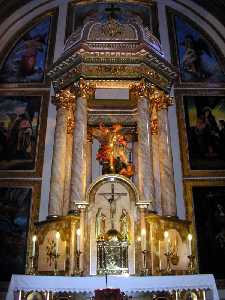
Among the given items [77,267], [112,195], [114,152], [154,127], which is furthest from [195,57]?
[77,267]

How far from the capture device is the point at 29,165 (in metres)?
11.1

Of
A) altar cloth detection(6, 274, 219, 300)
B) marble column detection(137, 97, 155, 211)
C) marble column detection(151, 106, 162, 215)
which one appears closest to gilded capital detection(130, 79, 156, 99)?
marble column detection(137, 97, 155, 211)

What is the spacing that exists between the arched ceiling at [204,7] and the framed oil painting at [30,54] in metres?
0.74

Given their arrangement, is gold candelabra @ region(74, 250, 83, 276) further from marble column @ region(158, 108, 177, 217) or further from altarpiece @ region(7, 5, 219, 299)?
marble column @ region(158, 108, 177, 217)

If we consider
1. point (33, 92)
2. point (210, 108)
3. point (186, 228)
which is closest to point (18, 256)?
point (186, 228)

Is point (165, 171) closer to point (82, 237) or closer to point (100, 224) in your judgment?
point (100, 224)

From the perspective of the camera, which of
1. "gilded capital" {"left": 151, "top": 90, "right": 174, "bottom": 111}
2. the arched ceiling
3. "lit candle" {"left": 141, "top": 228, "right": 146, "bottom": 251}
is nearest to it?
Result: "lit candle" {"left": 141, "top": 228, "right": 146, "bottom": 251}

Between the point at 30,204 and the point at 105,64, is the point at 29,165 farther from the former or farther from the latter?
the point at 105,64

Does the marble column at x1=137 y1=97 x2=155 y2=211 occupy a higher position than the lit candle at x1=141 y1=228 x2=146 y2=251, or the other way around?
the marble column at x1=137 y1=97 x2=155 y2=211

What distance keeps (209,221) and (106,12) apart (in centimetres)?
807

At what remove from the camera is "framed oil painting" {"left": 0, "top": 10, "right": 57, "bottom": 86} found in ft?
41.6

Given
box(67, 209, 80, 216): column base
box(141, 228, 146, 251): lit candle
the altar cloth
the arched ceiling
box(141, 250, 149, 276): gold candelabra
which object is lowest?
the altar cloth

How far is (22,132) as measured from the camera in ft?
38.0

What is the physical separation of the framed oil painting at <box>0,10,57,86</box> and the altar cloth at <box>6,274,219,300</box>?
7.52m
